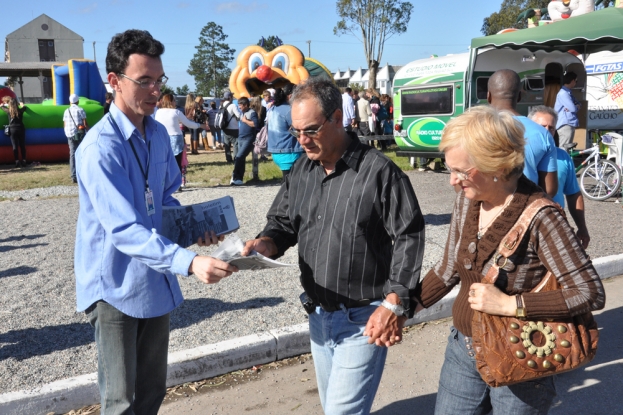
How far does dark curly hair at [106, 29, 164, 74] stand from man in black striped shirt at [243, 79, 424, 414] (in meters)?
0.65

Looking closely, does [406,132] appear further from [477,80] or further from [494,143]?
[494,143]

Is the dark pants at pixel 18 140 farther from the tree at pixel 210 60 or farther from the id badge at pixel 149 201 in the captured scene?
the tree at pixel 210 60

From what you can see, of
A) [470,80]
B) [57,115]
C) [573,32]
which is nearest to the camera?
[573,32]

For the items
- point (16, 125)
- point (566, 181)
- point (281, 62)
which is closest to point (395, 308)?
point (566, 181)

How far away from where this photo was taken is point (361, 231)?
2.46 metres

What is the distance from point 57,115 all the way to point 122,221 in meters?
17.3

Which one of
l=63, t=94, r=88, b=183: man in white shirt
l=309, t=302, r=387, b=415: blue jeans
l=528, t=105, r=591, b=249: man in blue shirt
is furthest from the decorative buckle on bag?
l=63, t=94, r=88, b=183: man in white shirt

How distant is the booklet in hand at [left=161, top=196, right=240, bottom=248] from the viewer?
2.60m

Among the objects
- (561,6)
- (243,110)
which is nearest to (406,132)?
(243,110)

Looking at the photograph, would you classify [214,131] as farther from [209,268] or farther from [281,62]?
[209,268]

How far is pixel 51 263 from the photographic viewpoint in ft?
22.7

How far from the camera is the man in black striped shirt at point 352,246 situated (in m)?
2.40

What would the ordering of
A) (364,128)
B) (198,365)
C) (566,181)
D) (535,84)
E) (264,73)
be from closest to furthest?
(198,365), (566,181), (535,84), (264,73), (364,128)


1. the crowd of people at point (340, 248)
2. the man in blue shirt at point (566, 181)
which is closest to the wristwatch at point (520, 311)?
the crowd of people at point (340, 248)
